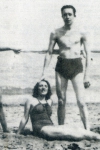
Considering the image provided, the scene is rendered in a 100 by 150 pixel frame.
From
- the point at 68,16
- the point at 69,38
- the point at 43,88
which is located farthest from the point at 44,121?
the point at 68,16

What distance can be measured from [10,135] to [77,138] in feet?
2.32

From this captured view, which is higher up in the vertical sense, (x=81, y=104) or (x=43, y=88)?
(x=43, y=88)

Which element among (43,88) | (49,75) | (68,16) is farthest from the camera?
(49,75)

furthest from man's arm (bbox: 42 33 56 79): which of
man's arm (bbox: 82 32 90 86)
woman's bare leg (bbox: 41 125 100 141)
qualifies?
woman's bare leg (bbox: 41 125 100 141)

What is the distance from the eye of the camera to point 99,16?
380cm

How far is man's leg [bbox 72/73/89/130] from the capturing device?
3.53 m

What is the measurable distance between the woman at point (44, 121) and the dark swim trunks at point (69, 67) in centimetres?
23

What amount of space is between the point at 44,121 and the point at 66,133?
0.25 metres

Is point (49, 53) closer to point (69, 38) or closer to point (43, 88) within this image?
point (69, 38)

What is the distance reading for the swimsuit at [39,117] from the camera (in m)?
3.35

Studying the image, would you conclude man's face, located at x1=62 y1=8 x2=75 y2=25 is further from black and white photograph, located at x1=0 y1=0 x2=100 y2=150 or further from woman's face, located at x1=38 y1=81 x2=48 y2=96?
woman's face, located at x1=38 y1=81 x2=48 y2=96

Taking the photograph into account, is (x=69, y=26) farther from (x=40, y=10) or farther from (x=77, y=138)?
(x=77, y=138)

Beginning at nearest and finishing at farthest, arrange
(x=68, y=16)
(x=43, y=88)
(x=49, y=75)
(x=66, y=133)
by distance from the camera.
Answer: (x=66, y=133) → (x=43, y=88) → (x=68, y=16) → (x=49, y=75)

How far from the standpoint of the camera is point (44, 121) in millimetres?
3357
